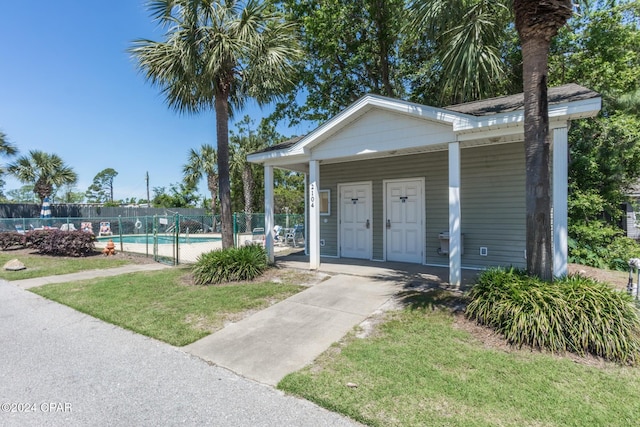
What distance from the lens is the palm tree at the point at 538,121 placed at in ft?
13.5

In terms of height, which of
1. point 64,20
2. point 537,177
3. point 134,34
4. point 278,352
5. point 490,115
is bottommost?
point 278,352

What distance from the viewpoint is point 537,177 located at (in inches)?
163

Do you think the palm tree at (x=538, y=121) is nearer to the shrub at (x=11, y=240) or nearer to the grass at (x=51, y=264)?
the grass at (x=51, y=264)

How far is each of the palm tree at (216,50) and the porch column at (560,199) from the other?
563cm

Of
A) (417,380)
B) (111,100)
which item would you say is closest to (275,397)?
(417,380)

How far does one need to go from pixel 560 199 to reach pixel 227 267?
6510 mm

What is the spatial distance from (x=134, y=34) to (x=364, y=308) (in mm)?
8025

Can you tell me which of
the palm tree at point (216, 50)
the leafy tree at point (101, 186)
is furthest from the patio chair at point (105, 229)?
the leafy tree at point (101, 186)

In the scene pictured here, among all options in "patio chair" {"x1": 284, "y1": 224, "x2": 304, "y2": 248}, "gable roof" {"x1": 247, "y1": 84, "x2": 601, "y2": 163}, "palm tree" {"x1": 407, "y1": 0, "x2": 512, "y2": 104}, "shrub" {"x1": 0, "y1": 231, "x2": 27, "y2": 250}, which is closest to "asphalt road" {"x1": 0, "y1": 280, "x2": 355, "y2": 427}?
"gable roof" {"x1": 247, "y1": 84, "x2": 601, "y2": 163}

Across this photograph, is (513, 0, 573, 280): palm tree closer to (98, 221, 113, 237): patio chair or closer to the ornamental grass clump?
the ornamental grass clump

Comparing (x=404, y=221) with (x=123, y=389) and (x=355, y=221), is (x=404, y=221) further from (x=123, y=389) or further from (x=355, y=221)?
(x=123, y=389)

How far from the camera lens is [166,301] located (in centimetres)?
580

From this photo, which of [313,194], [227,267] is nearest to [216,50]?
[313,194]

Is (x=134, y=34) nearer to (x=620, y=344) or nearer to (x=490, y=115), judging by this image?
(x=490, y=115)
